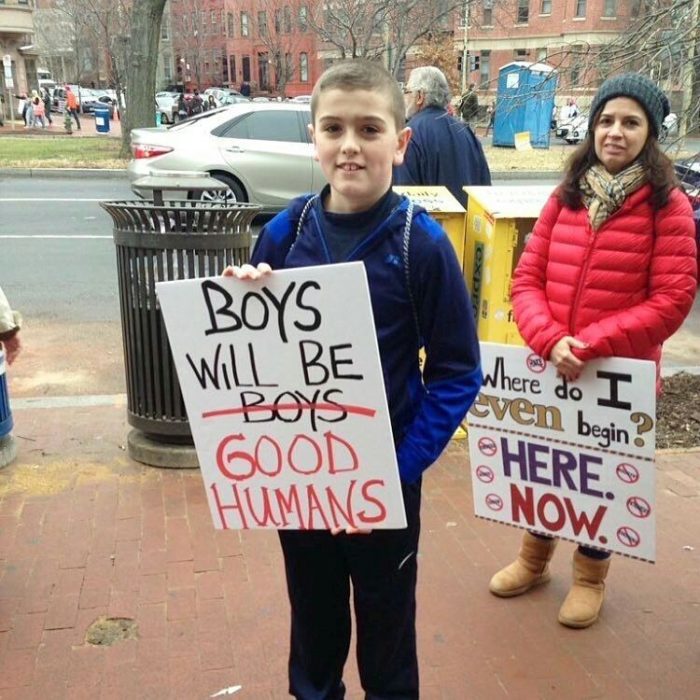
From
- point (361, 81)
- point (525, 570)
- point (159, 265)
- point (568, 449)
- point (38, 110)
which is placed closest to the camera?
point (361, 81)

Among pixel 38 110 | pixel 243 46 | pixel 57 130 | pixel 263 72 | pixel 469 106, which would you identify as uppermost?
pixel 243 46

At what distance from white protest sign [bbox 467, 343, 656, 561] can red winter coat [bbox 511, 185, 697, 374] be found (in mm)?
118

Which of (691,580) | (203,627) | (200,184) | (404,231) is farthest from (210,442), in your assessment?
(200,184)

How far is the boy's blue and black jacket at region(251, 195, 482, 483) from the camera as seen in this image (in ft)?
6.30

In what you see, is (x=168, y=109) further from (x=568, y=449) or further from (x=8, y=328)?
(x=568, y=449)

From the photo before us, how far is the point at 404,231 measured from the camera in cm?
192

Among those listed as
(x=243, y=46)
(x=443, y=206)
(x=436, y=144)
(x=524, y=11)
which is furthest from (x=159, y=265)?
(x=243, y=46)

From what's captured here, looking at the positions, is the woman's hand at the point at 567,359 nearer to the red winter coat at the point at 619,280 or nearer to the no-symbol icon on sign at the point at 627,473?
the red winter coat at the point at 619,280

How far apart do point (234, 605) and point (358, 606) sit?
37.6 inches

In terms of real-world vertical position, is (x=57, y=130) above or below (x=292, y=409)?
above

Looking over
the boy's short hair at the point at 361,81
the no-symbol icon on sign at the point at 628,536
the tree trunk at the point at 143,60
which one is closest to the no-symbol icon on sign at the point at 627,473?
the no-symbol icon on sign at the point at 628,536

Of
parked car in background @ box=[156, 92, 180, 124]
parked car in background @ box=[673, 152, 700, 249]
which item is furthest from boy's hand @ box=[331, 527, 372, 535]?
parked car in background @ box=[156, 92, 180, 124]

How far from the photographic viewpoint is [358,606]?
2.19 metres

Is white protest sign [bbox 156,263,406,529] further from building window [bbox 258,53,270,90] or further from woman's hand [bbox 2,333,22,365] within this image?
building window [bbox 258,53,270,90]
